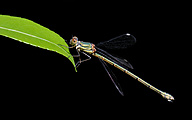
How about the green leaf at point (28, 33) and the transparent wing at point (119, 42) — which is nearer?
the green leaf at point (28, 33)

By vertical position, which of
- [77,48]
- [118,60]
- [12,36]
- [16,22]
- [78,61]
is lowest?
[118,60]

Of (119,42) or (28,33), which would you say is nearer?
(28,33)

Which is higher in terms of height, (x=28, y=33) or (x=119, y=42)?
(x=28, y=33)

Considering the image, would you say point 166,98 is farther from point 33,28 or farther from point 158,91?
point 33,28

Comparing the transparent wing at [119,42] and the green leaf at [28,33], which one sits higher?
the green leaf at [28,33]

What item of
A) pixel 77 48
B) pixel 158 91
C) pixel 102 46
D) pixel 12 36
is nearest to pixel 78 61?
pixel 77 48
